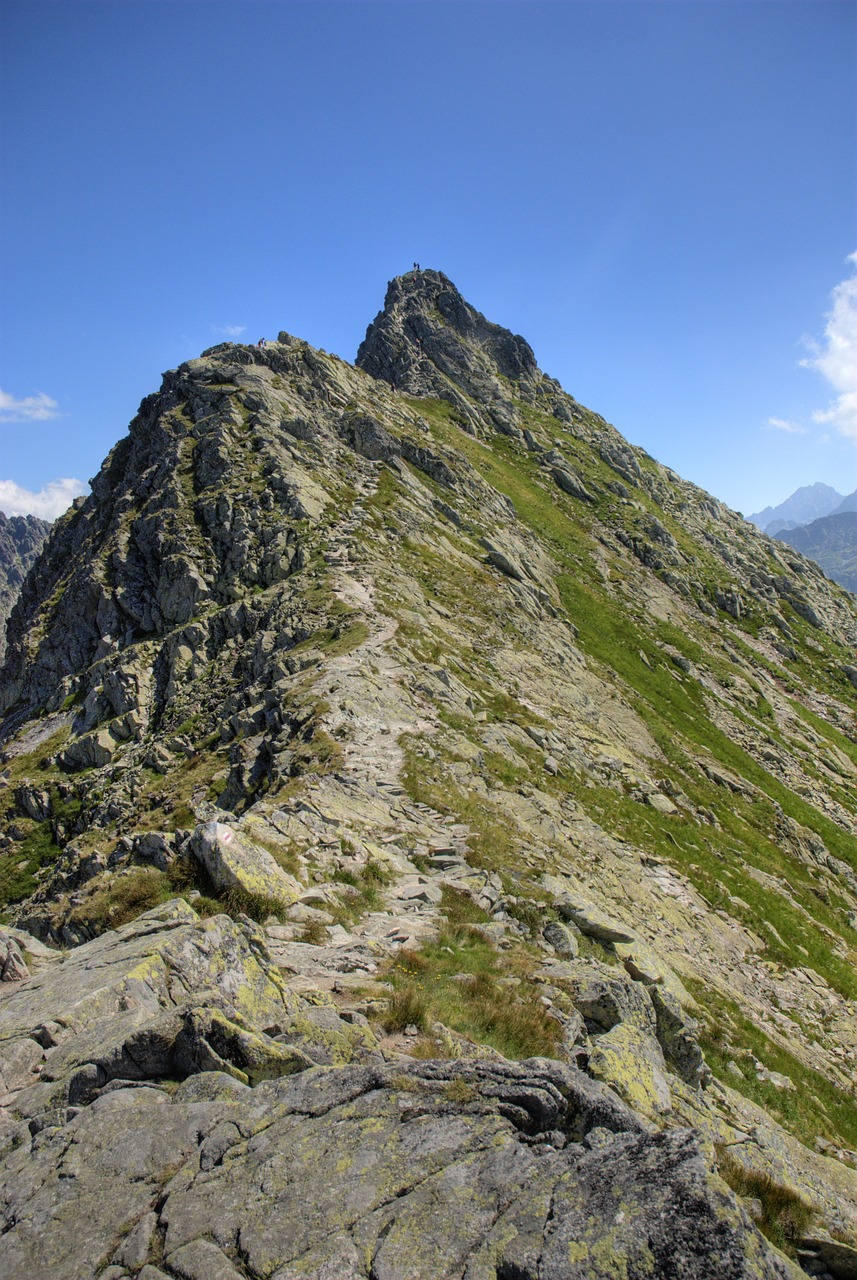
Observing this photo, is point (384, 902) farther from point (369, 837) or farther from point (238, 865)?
point (238, 865)

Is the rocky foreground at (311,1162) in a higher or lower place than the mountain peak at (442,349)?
lower

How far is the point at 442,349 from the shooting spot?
140875 mm

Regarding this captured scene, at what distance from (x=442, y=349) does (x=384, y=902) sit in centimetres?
14657

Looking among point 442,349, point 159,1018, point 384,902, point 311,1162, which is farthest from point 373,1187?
point 442,349

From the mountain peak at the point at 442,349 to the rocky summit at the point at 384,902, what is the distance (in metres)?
63.4

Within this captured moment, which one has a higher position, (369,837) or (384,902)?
(369,837)

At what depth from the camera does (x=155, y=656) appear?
42.0 meters

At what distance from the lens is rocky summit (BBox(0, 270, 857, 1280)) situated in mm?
5992

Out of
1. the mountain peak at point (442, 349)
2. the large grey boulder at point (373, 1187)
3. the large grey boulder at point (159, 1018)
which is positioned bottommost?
the large grey boulder at point (373, 1187)

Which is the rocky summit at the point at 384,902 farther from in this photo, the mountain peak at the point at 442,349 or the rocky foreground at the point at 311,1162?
the mountain peak at the point at 442,349

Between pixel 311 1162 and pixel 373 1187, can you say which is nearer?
pixel 373 1187

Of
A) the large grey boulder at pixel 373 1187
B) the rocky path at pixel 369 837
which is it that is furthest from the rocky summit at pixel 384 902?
the rocky path at pixel 369 837

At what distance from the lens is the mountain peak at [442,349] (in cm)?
13275

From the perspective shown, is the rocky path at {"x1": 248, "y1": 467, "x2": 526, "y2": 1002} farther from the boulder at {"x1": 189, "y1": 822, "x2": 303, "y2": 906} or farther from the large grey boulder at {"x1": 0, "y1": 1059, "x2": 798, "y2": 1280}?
the large grey boulder at {"x1": 0, "y1": 1059, "x2": 798, "y2": 1280}
